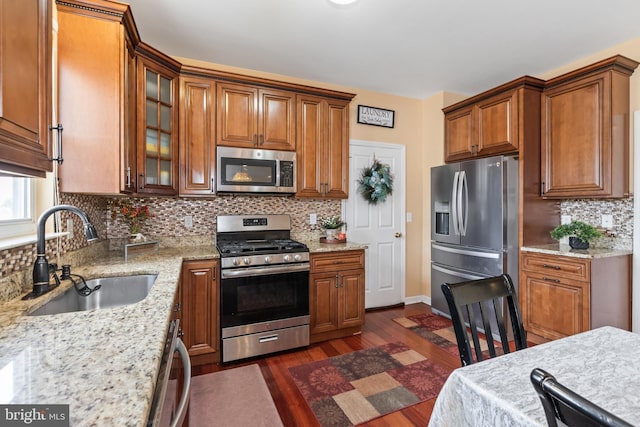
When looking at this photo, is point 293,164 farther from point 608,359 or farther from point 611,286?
point 611,286

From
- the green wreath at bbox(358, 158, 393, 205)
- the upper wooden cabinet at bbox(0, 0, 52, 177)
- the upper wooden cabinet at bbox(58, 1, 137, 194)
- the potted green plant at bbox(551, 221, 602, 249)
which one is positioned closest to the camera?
the upper wooden cabinet at bbox(0, 0, 52, 177)

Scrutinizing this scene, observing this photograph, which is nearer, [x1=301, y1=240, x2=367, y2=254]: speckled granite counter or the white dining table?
the white dining table

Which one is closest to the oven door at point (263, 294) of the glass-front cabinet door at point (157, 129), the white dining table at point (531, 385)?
the glass-front cabinet door at point (157, 129)

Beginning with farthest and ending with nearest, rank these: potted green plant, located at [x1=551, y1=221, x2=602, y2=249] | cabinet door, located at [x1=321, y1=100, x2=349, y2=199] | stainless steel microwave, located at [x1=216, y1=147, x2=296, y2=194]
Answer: cabinet door, located at [x1=321, y1=100, x2=349, y2=199] → stainless steel microwave, located at [x1=216, y1=147, x2=296, y2=194] → potted green plant, located at [x1=551, y1=221, x2=602, y2=249]

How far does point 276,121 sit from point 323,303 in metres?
1.78

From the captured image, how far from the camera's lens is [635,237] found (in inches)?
101

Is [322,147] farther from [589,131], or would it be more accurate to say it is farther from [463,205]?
[589,131]

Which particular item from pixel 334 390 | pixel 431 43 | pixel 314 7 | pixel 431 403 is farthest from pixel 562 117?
pixel 334 390

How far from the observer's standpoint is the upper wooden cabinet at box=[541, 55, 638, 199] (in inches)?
100

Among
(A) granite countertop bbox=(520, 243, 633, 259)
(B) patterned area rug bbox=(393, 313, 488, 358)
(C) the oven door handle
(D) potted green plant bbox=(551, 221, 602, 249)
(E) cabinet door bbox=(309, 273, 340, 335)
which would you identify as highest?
(D) potted green plant bbox=(551, 221, 602, 249)

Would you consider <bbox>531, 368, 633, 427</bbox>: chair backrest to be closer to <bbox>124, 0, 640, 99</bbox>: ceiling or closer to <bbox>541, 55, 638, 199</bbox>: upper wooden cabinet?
<bbox>124, 0, 640, 99</bbox>: ceiling

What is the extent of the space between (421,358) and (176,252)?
7.36 feet

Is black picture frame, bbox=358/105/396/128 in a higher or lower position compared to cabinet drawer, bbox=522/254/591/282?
higher

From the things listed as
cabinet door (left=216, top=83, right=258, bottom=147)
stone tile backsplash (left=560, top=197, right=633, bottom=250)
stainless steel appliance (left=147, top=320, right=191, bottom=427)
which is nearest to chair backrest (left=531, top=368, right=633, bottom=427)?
stainless steel appliance (left=147, top=320, right=191, bottom=427)
